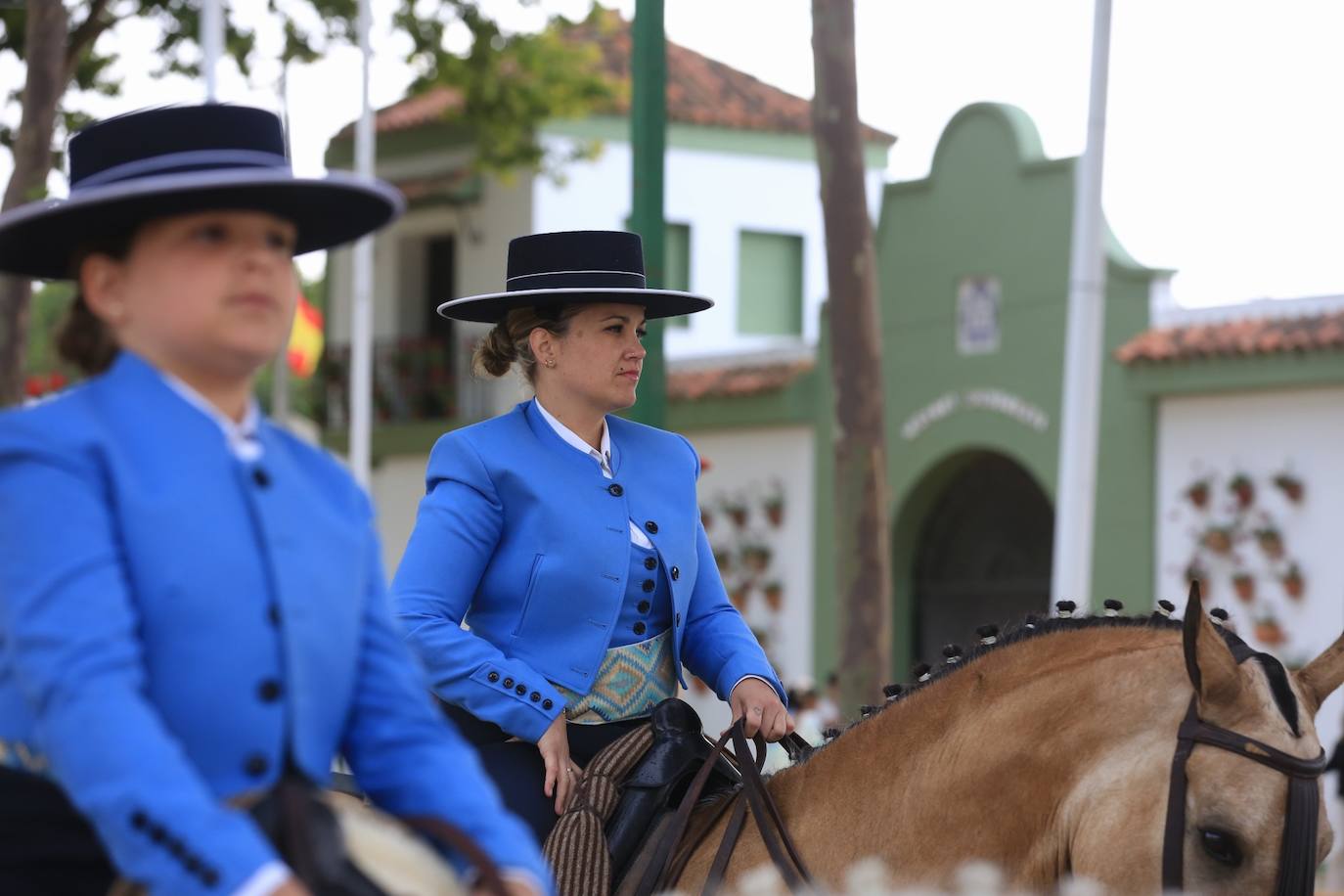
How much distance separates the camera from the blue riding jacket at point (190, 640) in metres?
2.29

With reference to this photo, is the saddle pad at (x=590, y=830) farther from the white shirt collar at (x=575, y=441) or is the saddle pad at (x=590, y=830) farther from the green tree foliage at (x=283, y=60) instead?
the green tree foliage at (x=283, y=60)

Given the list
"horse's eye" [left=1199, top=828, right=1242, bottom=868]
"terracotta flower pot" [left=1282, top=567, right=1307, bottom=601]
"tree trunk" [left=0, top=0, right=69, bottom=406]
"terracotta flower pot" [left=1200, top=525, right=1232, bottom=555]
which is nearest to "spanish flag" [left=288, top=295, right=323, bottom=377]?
"tree trunk" [left=0, top=0, right=69, bottom=406]

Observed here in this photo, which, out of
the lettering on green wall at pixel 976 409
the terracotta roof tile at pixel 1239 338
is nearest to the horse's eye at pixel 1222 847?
the terracotta roof tile at pixel 1239 338

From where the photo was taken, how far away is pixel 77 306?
2.66 meters

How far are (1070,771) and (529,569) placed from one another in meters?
1.27

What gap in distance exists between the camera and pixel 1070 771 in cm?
390

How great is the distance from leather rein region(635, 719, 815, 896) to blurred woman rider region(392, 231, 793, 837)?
0.43 ft

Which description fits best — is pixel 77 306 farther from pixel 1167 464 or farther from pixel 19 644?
pixel 1167 464

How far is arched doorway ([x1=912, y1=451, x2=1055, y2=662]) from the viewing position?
1992cm

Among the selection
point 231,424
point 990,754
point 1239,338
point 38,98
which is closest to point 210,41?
point 38,98

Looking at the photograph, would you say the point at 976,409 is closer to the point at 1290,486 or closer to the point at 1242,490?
the point at 1242,490

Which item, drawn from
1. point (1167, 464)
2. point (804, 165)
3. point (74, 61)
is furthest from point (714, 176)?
point (74, 61)

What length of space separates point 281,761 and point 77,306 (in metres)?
0.64

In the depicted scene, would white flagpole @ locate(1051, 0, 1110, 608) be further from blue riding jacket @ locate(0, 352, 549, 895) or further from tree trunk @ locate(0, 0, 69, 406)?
blue riding jacket @ locate(0, 352, 549, 895)
